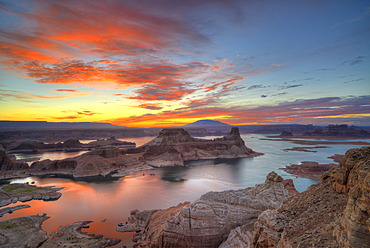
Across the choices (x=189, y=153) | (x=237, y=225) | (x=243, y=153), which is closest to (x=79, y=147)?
(x=189, y=153)

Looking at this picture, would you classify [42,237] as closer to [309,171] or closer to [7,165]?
[7,165]

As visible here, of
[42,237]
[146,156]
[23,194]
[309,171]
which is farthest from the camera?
[146,156]

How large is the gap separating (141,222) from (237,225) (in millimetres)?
15529

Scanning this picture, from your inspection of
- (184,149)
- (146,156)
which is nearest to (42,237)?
(146,156)

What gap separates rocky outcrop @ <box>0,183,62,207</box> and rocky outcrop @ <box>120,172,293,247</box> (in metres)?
31.7

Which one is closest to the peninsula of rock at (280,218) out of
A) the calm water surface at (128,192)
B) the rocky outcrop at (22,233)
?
the calm water surface at (128,192)

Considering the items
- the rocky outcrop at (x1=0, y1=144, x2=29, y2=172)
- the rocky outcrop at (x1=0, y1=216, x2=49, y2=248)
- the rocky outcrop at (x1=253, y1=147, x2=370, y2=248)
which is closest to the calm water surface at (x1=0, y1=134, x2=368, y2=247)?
the rocky outcrop at (x1=0, y1=216, x2=49, y2=248)

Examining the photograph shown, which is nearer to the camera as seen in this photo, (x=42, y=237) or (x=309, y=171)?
(x=42, y=237)

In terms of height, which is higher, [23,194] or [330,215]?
[330,215]

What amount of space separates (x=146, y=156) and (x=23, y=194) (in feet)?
169

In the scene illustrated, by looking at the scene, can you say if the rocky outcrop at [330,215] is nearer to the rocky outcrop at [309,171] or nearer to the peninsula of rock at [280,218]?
the peninsula of rock at [280,218]

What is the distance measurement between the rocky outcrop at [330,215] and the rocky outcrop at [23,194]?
47338mm

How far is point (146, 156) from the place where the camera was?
94250 mm

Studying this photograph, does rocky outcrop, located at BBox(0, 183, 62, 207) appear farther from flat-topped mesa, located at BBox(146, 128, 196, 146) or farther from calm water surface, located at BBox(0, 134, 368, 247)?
flat-topped mesa, located at BBox(146, 128, 196, 146)
